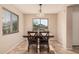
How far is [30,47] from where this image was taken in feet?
18.0

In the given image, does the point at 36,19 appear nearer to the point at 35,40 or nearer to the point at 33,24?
the point at 33,24

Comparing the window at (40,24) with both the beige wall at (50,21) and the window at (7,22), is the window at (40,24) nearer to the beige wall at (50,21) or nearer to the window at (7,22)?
the beige wall at (50,21)

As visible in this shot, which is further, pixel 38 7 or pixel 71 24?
pixel 38 7

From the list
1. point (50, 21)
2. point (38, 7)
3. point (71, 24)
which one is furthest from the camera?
point (50, 21)

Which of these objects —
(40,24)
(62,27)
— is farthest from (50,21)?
(62,27)

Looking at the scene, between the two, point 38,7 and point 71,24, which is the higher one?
point 38,7

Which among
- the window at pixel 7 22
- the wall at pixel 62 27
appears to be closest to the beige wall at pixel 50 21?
the wall at pixel 62 27

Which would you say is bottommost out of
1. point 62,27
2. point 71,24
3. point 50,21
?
point 62,27

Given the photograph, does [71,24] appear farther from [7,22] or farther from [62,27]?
[7,22]

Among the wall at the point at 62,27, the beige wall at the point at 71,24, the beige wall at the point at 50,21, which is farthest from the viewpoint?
the beige wall at the point at 50,21
